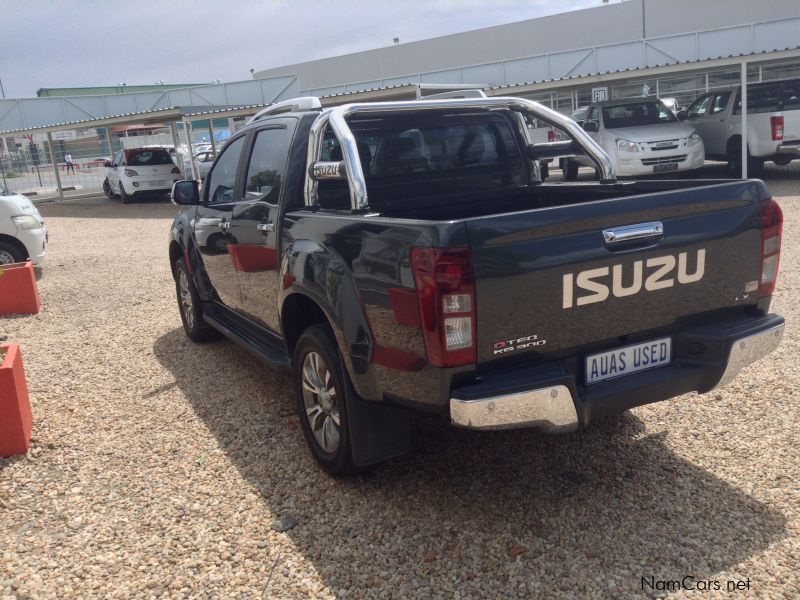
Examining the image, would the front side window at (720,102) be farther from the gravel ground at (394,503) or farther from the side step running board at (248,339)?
the side step running board at (248,339)

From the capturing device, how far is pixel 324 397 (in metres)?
3.75

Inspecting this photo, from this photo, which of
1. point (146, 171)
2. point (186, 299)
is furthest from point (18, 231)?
point (146, 171)

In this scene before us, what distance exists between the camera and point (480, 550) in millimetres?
3105

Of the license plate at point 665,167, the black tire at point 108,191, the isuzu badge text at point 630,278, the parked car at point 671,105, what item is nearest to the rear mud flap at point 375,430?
the isuzu badge text at point 630,278

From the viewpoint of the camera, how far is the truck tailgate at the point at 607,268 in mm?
2838

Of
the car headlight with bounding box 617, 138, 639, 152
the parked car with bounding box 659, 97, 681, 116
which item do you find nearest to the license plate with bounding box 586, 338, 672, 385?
the car headlight with bounding box 617, 138, 639, 152

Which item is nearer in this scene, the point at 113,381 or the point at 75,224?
the point at 113,381

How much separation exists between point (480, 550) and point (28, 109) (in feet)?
104

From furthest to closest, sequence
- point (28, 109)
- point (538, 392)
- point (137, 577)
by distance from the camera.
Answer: point (28, 109) → point (137, 577) → point (538, 392)

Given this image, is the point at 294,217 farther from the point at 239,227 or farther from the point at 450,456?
the point at 450,456

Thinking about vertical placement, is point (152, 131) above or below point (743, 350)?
above

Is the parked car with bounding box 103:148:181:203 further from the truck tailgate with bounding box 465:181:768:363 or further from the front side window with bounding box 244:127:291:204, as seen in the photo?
the truck tailgate with bounding box 465:181:768:363

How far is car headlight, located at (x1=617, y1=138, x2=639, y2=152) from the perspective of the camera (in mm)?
14109

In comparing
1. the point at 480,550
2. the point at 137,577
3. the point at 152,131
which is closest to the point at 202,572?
the point at 137,577
